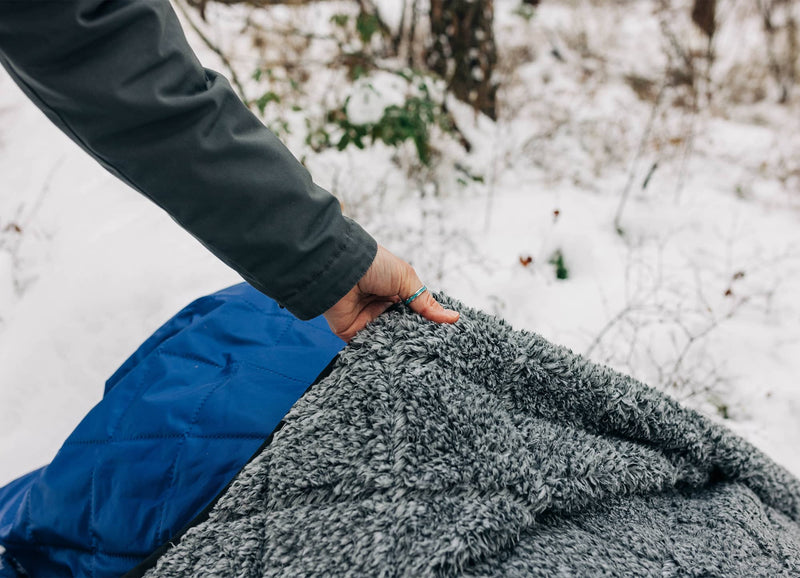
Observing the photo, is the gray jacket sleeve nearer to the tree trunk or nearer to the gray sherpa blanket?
the gray sherpa blanket

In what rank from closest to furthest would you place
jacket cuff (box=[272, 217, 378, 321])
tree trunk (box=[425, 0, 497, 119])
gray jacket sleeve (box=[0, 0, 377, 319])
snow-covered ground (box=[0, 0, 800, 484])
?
1. gray jacket sleeve (box=[0, 0, 377, 319])
2. jacket cuff (box=[272, 217, 378, 321])
3. snow-covered ground (box=[0, 0, 800, 484])
4. tree trunk (box=[425, 0, 497, 119])

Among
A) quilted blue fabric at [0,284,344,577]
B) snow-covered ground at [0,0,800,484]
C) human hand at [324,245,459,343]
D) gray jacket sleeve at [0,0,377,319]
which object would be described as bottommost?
snow-covered ground at [0,0,800,484]

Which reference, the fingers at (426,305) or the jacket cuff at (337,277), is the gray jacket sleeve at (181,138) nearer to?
the jacket cuff at (337,277)

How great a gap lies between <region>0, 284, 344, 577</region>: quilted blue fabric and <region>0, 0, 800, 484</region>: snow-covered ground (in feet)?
1.99

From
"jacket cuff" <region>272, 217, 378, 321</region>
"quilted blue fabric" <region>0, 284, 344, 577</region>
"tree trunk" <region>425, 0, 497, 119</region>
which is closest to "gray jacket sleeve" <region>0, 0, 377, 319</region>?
"jacket cuff" <region>272, 217, 378, 321</region>

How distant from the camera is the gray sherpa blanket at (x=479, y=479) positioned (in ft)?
2.32

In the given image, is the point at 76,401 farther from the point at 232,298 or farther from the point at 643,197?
the point at 643,197

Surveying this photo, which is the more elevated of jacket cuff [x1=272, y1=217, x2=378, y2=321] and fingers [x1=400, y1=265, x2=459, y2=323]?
jacket cuff [x1=272, y1=217, x2=378, y2=321]

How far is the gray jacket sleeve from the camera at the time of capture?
69cm

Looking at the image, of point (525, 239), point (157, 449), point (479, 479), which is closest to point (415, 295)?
point (479, 479)

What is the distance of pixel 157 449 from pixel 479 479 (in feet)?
2.01

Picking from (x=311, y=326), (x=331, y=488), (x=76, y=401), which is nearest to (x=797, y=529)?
(x=331, y=488)

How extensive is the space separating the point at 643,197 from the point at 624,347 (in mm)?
1475

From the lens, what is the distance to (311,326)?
1.21m
